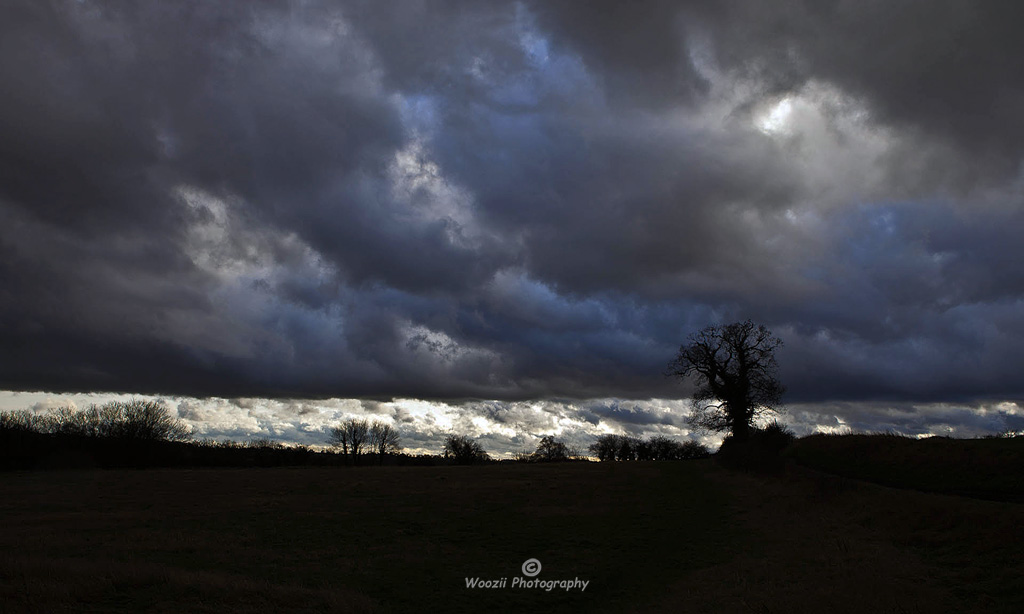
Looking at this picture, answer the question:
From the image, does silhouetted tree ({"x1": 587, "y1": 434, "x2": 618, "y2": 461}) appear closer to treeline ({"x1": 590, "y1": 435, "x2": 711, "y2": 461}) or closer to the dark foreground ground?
treeline ({"x1": 590, "y1": 435, "x2": 711, "y2": 461})

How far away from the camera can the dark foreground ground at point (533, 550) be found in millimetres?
15523

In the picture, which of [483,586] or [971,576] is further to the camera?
[483,586]

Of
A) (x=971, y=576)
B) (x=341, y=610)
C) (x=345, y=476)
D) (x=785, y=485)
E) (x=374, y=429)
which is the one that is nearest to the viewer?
(x=971, y=576)

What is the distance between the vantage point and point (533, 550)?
85.4 feet

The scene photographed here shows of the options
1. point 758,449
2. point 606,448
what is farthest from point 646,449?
point 758,449

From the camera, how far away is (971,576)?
14.9 meters

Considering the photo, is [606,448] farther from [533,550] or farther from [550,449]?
[533,550]

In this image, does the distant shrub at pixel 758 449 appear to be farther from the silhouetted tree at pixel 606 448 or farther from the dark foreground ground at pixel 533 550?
the silhouetted tree at pixel 606 448

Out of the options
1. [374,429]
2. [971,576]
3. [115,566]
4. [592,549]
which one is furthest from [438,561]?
[374,429]

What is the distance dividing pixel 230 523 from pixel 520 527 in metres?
17.1

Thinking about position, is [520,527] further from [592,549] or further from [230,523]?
[230,523]

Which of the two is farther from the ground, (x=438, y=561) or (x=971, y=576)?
(x=971, y=576)

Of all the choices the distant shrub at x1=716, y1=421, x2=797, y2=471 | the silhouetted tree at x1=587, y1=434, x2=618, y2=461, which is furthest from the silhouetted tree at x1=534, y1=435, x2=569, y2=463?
the distant shrub at x1=716, y1=421, x2=797, y2=471

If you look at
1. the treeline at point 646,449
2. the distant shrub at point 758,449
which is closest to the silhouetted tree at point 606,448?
the treeline at point 646,449
